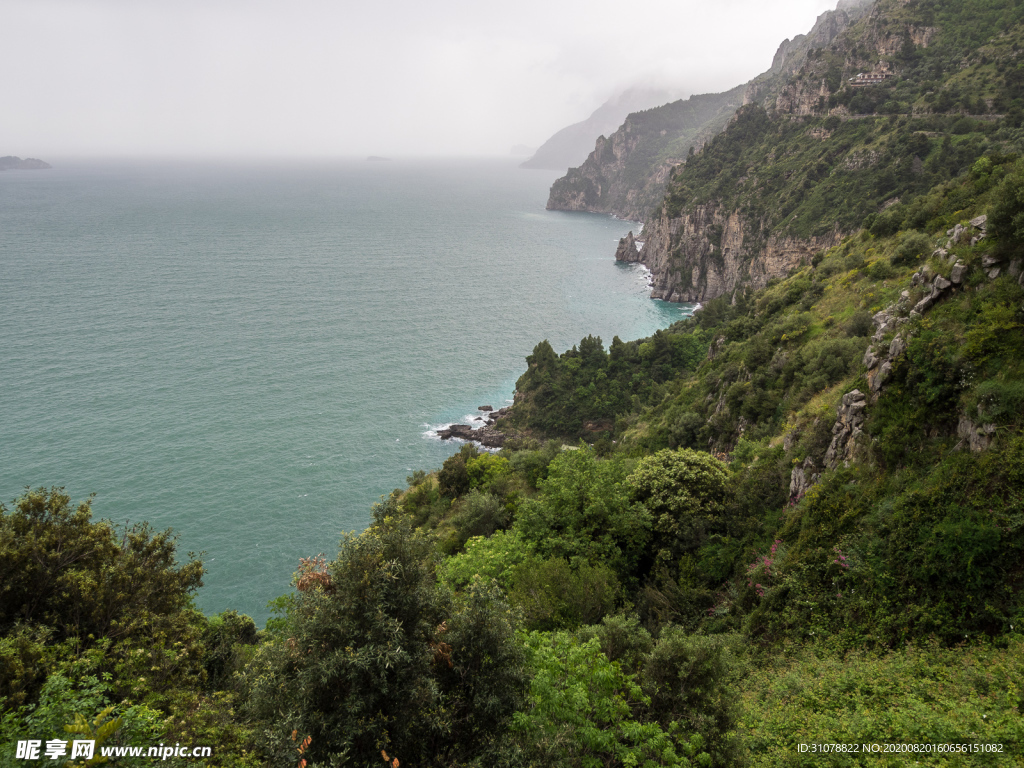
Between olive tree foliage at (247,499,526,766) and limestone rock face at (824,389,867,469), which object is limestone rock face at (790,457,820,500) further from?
olive tree foliage at (247,499,526,766)

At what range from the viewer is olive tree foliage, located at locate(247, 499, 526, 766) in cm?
990

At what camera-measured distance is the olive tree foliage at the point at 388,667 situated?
390 inches

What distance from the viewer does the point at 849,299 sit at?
32812 mm

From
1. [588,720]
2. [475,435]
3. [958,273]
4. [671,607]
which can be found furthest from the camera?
[475,435]

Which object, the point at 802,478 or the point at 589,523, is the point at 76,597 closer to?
the point at 589,523

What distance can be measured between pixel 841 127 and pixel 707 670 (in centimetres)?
10779

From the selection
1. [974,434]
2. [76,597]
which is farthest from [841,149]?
[76,597]

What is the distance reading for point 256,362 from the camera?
251 feet

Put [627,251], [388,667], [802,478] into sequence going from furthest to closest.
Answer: [627,251] < [802,478] < [388,667]

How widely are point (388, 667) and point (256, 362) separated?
75.6 m

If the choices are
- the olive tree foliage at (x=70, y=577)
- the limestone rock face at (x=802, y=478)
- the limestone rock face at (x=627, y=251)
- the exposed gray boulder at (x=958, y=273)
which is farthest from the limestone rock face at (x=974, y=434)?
the limestone rock face at (x=627, y=251)

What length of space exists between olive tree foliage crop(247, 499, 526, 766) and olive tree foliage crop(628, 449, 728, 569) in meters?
11.4

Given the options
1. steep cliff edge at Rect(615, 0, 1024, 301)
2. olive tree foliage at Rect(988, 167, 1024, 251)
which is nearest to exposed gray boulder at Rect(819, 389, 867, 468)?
olive tree foliage at Rect(988, 167, 1024, 251)

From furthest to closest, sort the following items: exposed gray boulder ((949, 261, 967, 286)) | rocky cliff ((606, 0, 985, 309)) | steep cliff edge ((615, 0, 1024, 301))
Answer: rocky cliff ((606, 0, 985, 309)), steep cliff edge ((615, 0, 1024, 301)), exposed gray boulder ((949, 261, 967, 286))
